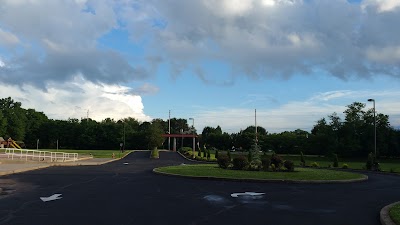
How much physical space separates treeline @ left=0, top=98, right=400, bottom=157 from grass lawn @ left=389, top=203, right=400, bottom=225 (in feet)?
182

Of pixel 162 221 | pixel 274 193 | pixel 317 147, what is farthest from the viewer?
pixel 317 147

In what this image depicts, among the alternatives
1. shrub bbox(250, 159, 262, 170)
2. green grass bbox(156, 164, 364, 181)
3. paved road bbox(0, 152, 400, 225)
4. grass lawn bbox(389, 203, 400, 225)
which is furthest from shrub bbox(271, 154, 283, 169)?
grass lawn bbox(389, 203, 400, 225)

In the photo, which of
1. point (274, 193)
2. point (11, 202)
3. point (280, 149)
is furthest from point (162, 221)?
point (280, 149)

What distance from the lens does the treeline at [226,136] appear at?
7094cm

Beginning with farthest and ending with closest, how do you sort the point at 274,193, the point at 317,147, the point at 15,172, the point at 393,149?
1. the point at 317,147
2. the point at 393,149
3. the point at 15,172
4. the point at 274,193

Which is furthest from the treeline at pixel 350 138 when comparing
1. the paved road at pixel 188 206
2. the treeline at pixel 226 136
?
the paved road at pixel 188 206

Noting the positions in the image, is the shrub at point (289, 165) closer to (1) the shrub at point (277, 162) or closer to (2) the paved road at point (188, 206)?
(1) the shrub at point (277, 162)

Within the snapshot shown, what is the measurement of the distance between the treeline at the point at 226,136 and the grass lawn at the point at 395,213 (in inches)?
2178

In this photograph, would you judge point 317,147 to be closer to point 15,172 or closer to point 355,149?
point 355,149

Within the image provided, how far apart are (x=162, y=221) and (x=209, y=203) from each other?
3.15m

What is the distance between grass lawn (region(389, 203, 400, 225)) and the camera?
875 centimetres

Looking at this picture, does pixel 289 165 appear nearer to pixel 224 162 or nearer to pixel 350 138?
pixel 224 162

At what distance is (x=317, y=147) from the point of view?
77.2 meters

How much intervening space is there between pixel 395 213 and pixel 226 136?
103 m
